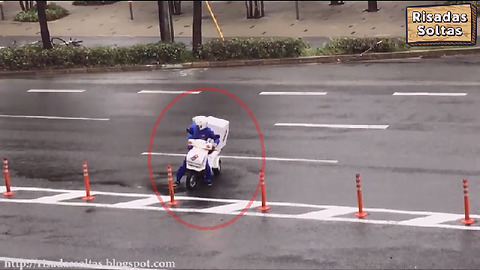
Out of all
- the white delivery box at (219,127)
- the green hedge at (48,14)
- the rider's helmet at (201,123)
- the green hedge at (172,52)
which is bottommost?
the green hedge at (172,52)

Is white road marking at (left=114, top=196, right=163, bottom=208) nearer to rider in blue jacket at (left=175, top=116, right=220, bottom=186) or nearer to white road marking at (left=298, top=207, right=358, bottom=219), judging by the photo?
rider in blue jacket at (left=175, top=116, right=220, bottom=186)

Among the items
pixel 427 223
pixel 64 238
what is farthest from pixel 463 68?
pixel 64 238

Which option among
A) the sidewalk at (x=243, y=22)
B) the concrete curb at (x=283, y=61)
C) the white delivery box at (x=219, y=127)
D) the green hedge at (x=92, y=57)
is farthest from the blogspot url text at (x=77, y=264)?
the sidewalk at (x=243, y=22)

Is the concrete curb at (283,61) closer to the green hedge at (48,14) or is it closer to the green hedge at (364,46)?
the green hedge at (364,46)

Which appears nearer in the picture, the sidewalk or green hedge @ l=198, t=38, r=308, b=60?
green hedge @ l=198, t=38, r=308, b=60

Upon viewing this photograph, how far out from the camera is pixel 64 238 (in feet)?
60.3

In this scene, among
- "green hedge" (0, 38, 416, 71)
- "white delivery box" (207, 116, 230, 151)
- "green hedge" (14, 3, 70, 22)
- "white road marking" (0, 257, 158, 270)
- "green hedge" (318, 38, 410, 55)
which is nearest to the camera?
"white road marking" (0, 257, 158, 270)

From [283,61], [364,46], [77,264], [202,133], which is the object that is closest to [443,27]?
[364,46]

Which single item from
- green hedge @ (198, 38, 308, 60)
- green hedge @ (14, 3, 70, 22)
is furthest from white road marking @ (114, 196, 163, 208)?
green hedge @ (14, 3, 70, 22)

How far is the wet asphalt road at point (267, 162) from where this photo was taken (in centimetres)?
1727

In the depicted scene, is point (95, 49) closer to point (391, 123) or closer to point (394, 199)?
point (391, 123)

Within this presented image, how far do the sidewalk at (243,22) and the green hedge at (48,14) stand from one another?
1.19 feet

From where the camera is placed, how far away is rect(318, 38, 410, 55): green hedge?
110 ft

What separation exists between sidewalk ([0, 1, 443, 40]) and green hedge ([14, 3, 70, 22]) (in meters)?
0.36
